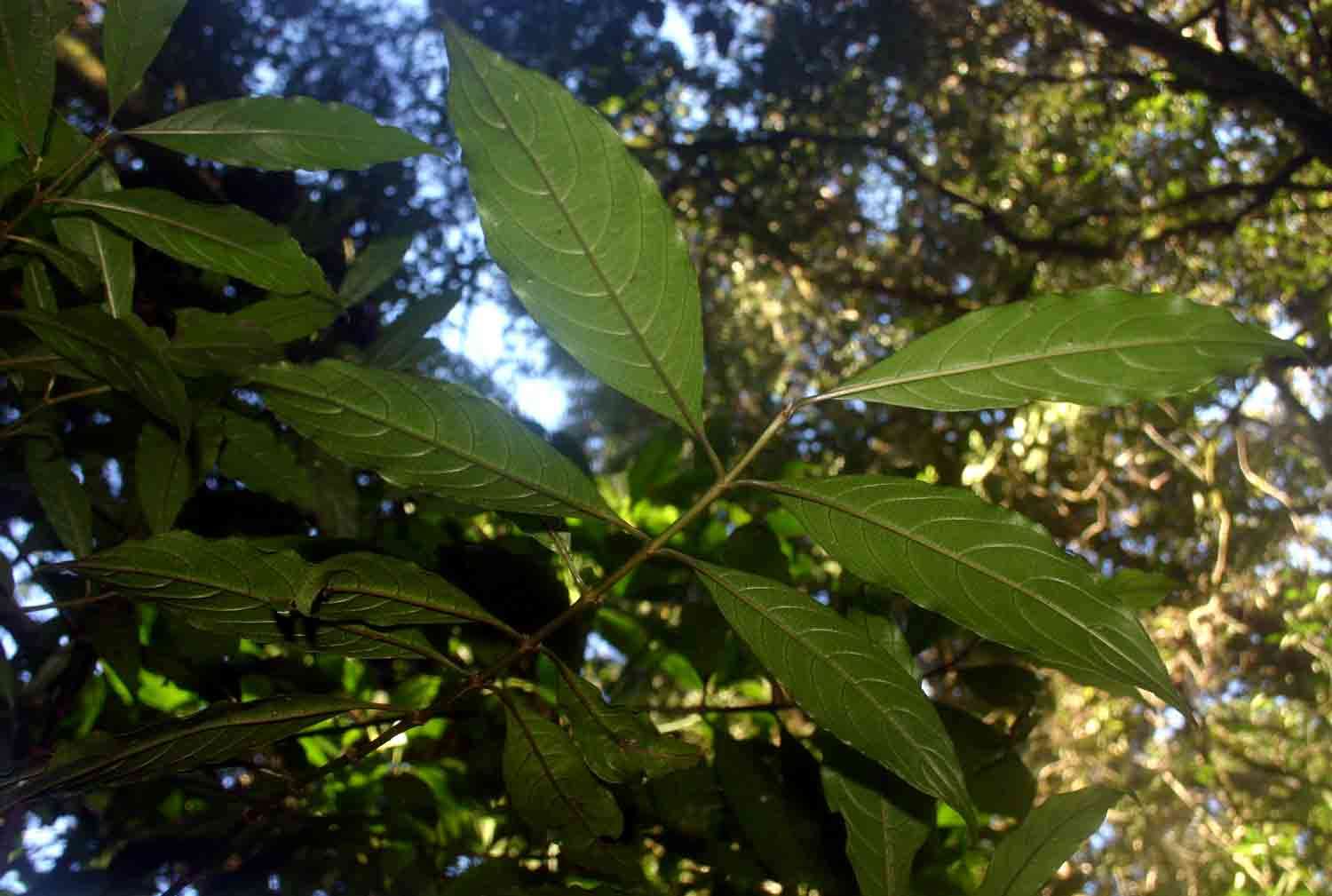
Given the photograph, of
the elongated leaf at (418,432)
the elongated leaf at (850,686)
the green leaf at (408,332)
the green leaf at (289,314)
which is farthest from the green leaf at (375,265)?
the elongated leaf at (850,686)

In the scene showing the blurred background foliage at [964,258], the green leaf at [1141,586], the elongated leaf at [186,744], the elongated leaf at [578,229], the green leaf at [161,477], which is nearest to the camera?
the elongated leaf at [578,229]

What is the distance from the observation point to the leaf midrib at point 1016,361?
62 centimetres

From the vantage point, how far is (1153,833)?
5.75m

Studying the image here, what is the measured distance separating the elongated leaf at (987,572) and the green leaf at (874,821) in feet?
0.97

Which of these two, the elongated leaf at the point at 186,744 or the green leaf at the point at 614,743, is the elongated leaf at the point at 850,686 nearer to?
the green leaf at the point at 614,743

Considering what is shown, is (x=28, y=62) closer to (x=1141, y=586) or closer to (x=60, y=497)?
(x=60, y=497)

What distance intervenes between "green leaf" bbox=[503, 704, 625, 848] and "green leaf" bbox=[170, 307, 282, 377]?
42 cm

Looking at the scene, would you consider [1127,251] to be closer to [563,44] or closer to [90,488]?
[563,44]

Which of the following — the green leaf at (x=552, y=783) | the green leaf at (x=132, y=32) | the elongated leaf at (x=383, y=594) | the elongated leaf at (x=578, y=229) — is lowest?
the green leaf at (x=552, y=783)

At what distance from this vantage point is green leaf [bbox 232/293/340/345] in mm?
1024

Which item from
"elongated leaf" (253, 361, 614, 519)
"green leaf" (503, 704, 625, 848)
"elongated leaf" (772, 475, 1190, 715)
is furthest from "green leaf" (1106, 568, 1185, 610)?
"elongated leaf" (253, 361, 614, 519)

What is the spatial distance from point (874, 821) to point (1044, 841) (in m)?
0.17

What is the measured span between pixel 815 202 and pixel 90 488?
4394 mm

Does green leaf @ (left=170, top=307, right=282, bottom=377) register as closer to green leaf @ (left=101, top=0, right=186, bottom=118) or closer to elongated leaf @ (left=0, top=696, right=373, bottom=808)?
green leaf @ (left=101, top=0, right=186, bottom=118)
